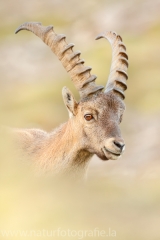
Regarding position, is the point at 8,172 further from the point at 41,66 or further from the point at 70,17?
the point at 70,17

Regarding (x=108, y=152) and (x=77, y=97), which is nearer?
(x=108, y=152)

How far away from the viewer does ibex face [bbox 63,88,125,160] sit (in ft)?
26.3

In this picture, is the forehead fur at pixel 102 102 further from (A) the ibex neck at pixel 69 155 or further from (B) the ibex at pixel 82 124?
(A) the ibex neck at pixel 69 155

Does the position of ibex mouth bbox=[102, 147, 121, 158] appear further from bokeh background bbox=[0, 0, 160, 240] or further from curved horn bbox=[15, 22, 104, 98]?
curved horn bbox=[15, 22, 104, 98]

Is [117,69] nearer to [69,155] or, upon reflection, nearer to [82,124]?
[82,124]

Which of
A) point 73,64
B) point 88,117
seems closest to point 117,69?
point 73,64

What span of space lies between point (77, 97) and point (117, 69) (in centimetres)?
467

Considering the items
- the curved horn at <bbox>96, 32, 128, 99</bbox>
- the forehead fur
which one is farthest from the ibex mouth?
the curved horn at <bbox>96, 32, 128, 99</bbox>

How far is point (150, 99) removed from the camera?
19.4 meters

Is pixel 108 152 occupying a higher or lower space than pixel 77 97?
lower

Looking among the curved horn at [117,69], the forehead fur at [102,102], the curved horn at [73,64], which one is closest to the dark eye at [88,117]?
the forehead fur at [102,102]

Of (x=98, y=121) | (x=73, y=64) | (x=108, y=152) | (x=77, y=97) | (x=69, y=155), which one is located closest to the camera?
(x=108, y=152)

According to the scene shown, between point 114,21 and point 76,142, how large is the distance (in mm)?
17832

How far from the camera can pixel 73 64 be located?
8836 millimetres
